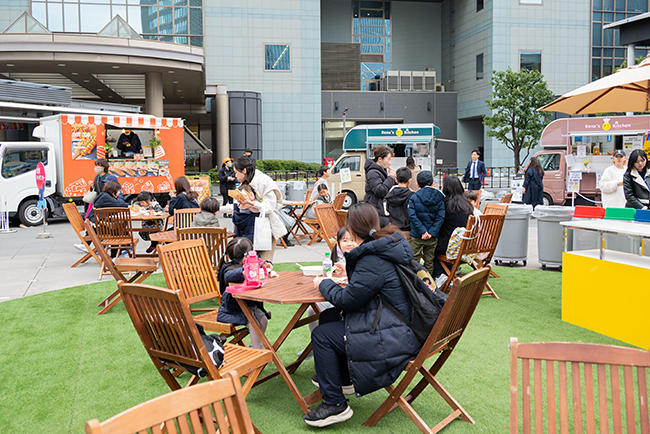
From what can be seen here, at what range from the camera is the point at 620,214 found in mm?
5543

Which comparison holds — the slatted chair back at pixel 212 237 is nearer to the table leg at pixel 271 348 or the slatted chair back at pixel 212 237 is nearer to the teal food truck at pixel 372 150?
the table leg at pixel 271 348

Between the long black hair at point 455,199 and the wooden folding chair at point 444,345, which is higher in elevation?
the long black hair at point 455,199

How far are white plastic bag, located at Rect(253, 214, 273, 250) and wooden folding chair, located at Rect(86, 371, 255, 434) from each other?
3.81 meters

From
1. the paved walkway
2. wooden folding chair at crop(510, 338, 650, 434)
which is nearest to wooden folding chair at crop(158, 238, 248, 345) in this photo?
wooden folding chair at crop(510, 338, 650, 434)

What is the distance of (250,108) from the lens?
3034cm

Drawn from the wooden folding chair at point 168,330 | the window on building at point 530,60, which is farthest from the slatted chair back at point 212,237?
the window on building at point 530,60

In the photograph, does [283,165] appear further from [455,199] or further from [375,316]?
[375,316]

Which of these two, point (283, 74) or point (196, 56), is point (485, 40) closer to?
point (283, 74)

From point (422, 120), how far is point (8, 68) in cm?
2754

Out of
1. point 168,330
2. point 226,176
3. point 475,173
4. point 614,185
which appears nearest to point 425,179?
point 614,185

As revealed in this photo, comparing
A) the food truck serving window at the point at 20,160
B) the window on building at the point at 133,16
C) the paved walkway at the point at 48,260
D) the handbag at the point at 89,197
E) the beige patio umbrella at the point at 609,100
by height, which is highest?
the window on building at the point at 133,16

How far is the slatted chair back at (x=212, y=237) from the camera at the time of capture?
18.2 ft

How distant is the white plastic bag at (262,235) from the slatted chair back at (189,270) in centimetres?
104

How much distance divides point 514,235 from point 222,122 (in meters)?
23.0
